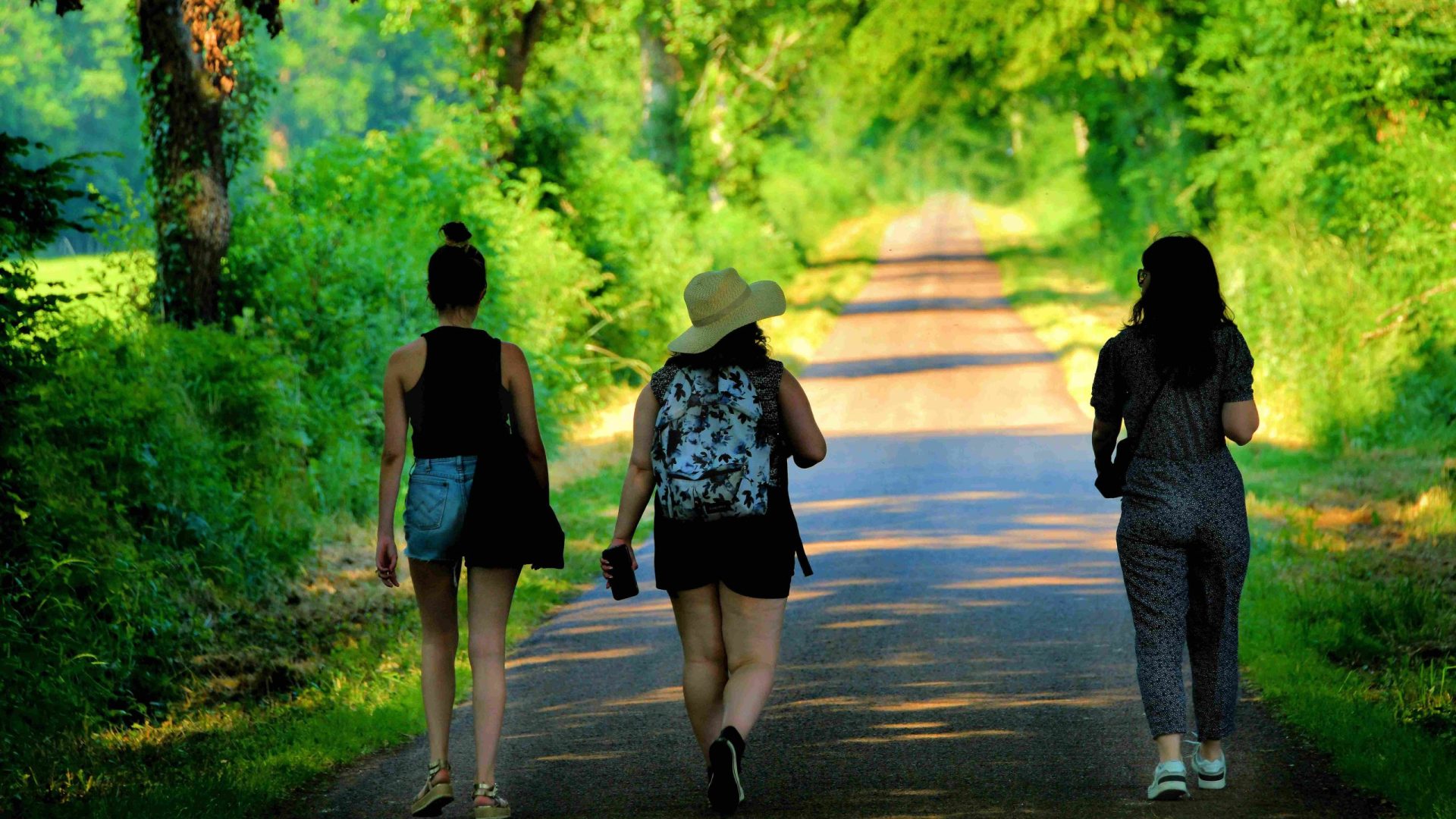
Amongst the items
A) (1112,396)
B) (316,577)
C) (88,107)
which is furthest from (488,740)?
(88,107)

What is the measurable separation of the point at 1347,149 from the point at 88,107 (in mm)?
70771

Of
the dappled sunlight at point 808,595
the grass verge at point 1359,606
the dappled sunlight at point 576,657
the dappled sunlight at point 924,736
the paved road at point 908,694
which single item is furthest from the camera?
the dappled sunlight at point 808,595

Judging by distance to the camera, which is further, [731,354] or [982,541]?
[982,541]

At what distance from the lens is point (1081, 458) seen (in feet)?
54.7

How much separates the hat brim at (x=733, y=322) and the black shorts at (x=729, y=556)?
582 millimetres

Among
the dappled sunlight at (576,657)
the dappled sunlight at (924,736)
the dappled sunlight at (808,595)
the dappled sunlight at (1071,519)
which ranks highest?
the dappled sunlight at (1071,519)

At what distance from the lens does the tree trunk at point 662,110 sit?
31.1 meters

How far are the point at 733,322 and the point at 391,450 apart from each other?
126 cm

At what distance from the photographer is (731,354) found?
5672 mm

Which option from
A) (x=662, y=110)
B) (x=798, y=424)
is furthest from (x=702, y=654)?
(x=662, y=110)

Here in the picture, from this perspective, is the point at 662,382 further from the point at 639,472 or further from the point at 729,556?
the point at 729,556

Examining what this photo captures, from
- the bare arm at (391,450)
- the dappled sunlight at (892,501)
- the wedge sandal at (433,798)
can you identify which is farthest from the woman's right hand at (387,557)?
the dappled sunlight at (892,501)

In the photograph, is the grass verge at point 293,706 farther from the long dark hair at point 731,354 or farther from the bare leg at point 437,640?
the long dark hair at point 731,354

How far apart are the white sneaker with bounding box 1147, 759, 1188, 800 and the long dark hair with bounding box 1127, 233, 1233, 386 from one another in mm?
1282
